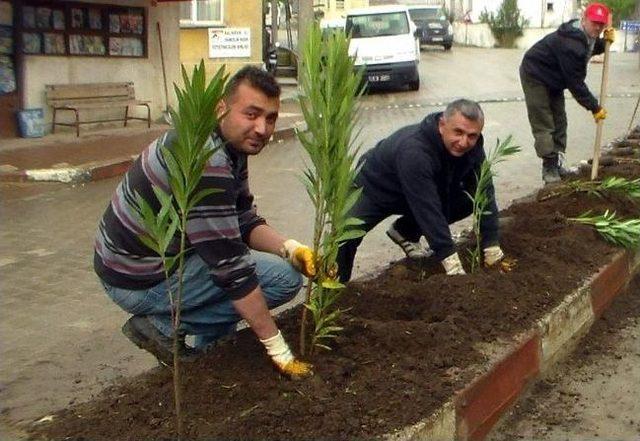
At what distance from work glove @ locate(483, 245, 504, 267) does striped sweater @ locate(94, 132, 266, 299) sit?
1599 mm

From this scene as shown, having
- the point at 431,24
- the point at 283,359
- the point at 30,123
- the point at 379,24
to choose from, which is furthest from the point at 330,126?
the point at 431,24

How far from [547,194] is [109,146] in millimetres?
7324

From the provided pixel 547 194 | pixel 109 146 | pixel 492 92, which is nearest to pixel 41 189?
pixel 109 146

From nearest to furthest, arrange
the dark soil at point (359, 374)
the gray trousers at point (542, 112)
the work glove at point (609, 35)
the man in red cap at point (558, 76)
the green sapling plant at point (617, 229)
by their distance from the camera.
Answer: the dark soil at point (359, 374) < the green sapling plant at point (617, 229) < the work glove at point (609, 35) < the man in red cap at point (558, 76) < the gray trousers at point (542, 112)

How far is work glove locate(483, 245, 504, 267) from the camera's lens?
5.08 meters

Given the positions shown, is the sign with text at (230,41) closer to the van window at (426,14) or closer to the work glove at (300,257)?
the work glove at (300,257)

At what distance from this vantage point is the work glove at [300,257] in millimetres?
3588

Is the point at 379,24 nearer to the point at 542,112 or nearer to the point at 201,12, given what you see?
the point at 201,12

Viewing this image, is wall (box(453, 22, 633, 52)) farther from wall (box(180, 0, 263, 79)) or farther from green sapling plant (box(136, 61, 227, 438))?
green sapling plant (box(136, 61, 227, 438))

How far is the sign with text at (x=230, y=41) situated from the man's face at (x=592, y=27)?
43.1 ft

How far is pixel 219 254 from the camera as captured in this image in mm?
3236

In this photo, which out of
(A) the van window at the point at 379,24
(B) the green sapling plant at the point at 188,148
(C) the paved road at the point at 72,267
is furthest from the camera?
(A) the van window at the point at 379,24

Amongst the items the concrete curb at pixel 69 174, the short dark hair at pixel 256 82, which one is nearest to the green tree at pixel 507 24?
the concrete curb at pixel 69 174

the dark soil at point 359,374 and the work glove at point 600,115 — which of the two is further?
the work glove at point 600,115
